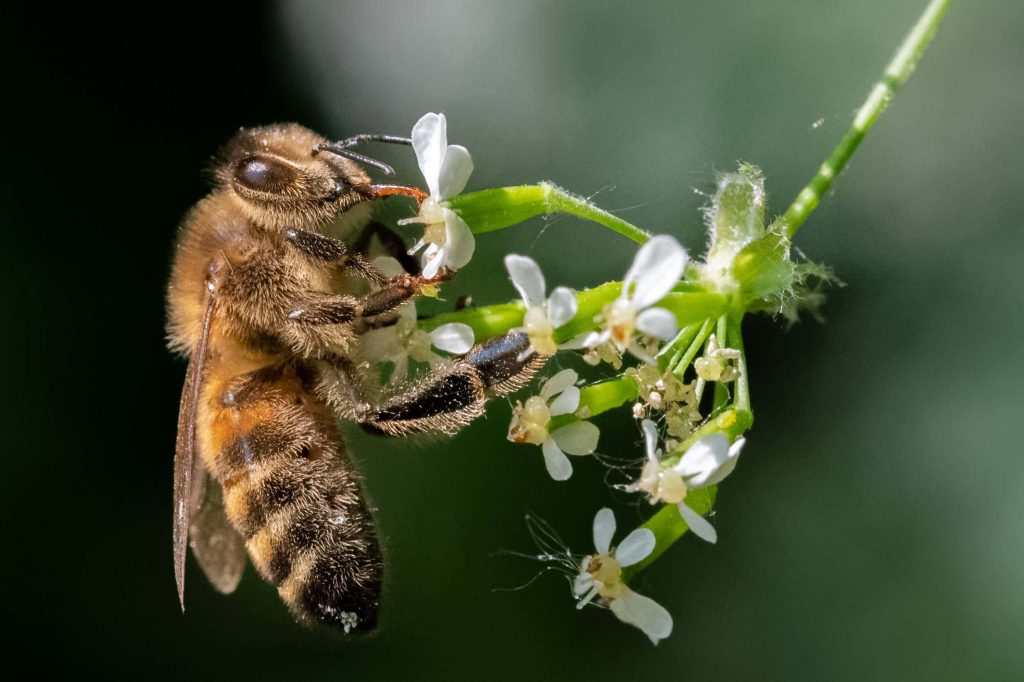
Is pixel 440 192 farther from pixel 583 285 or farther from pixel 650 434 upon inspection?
pixel 583 285

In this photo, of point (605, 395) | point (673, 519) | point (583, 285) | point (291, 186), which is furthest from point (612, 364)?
point (583, 285)

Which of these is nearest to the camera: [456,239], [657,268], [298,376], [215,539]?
[657,268]

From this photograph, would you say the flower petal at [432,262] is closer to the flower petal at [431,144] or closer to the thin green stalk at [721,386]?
the flower petal at [431,144]

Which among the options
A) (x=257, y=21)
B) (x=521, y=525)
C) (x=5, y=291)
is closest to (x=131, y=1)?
(x=257, y=21)

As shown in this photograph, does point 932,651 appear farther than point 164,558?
No

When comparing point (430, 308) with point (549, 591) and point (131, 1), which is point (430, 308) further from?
point (131, 1)
